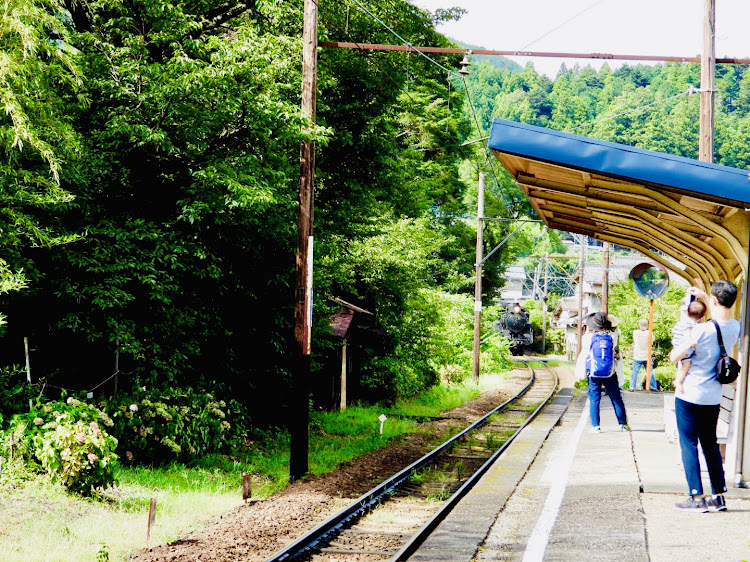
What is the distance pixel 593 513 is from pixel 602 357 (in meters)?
4.78

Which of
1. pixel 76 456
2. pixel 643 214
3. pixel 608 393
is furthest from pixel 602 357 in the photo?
pixel 76 456

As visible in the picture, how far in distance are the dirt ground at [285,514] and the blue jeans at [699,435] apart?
397 cm

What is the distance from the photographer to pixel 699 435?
7023mm

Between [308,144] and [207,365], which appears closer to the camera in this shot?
[308,144]

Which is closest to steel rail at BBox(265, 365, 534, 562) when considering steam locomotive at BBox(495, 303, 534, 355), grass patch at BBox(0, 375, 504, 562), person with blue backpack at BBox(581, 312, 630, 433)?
grass patch at BBox(0, 375, 504, 562)

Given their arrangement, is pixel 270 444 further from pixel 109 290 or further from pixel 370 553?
pixel 370 553

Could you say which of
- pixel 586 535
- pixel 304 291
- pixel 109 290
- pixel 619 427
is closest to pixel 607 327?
pixel 619 427

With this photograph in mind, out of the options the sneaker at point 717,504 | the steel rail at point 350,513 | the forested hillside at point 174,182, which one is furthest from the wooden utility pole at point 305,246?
Answer: the sneaker at point 717,504

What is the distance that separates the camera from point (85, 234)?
10883 millimetres

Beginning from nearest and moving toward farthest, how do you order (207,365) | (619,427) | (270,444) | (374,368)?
(619,427) < (207,365) < (270,444) < (374,368)

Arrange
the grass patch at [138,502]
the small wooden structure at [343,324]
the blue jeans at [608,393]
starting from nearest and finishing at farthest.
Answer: the grass patch at [138,502], the blue jeans at [608,393], the small wooden structure at [343,324]

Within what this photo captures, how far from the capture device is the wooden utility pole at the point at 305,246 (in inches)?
490

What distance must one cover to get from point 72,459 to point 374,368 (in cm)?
1509

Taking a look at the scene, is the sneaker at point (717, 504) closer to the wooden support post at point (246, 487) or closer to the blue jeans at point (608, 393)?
the blue jeans at point (608, 393)
